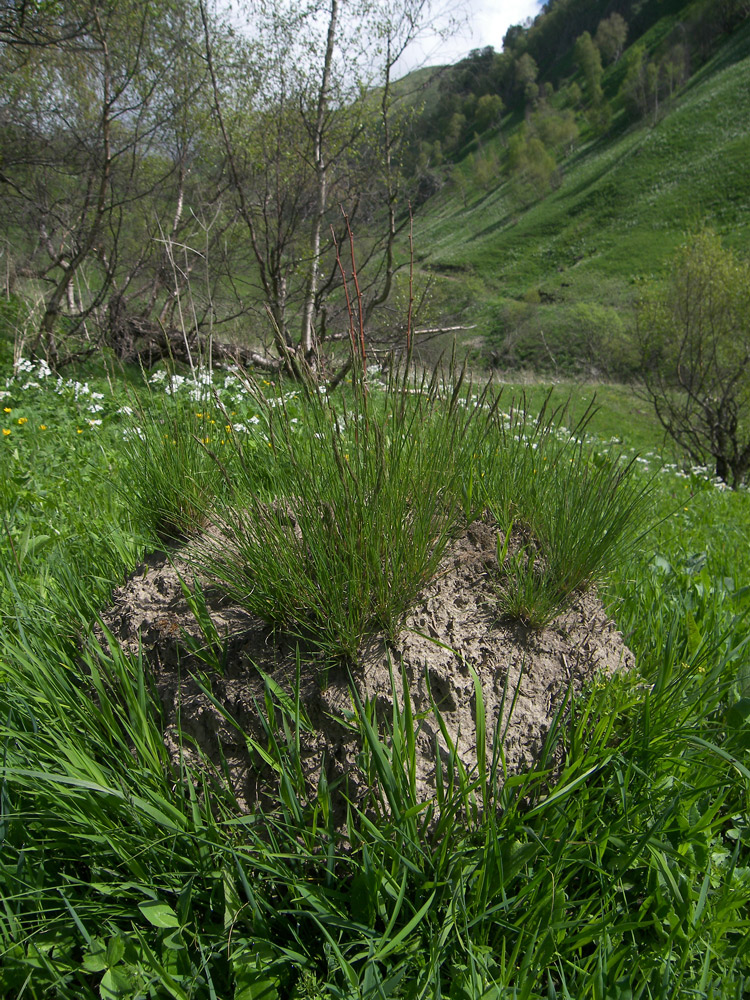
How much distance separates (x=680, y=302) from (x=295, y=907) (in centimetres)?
1563

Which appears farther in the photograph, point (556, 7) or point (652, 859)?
point (556, 7)

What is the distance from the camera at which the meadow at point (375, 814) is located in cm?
121

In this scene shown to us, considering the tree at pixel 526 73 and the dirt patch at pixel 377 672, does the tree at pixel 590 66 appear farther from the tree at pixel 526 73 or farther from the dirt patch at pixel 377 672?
the dirt patch at pixel 377 672

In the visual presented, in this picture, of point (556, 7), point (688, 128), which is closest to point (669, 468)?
point (688, 128)

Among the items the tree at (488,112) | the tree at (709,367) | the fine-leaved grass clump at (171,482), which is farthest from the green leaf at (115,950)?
the tree at (488,112)

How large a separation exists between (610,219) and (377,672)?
7476 centimetres

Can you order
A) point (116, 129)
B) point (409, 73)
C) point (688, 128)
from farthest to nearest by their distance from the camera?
point (688, 128)
point (116, 129)
point (409, 73)

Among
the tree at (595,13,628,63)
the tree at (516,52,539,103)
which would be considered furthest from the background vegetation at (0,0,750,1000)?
the tree at (516,52,539,103)

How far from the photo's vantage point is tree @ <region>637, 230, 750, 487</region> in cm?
1114

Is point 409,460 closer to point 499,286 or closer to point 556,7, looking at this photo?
point 499,286

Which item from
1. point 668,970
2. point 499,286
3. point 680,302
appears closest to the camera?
point 668,970

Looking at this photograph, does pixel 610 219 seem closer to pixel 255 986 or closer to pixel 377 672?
pixel 377 672

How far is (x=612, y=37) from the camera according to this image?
4198 inches

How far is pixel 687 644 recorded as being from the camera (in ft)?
6.77
